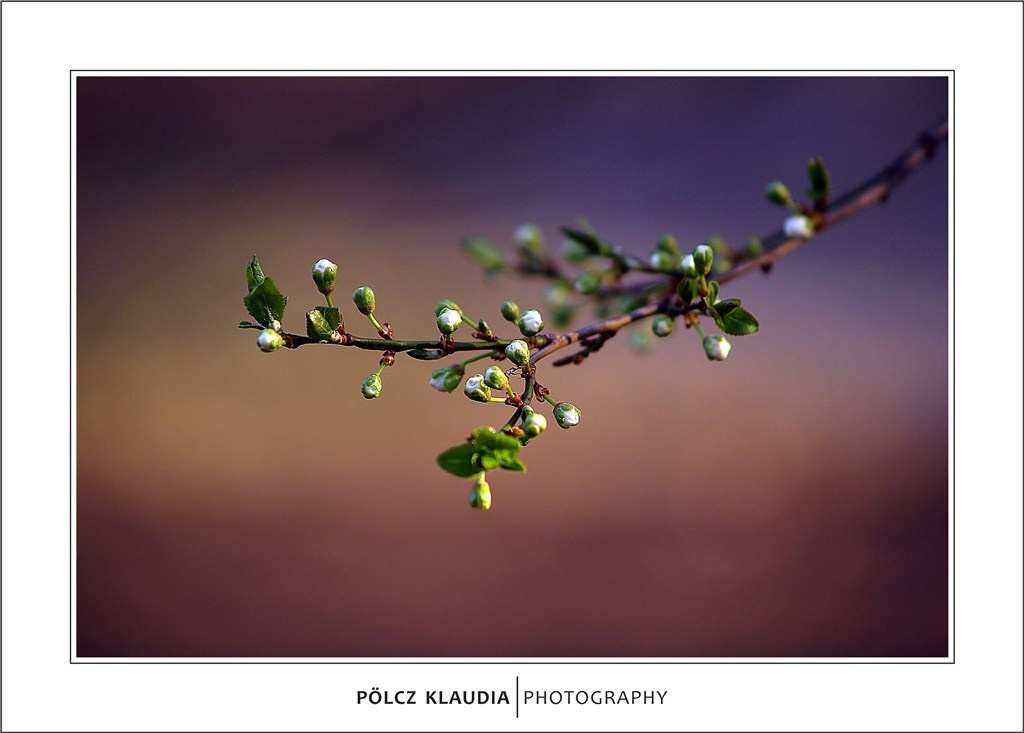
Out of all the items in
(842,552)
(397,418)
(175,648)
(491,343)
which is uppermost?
(491,343)

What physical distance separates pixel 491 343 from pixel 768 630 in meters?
2.96

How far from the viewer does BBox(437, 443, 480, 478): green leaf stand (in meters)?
0.81

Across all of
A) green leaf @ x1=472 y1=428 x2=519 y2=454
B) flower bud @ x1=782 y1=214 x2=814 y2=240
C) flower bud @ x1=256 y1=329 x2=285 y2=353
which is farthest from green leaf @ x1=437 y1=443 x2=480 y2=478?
flower bud @ x1=782 y1=214 x2=814 y2=240

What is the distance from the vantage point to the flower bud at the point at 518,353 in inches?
32.1

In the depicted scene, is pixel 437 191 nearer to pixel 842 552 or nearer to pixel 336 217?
pixel 336 217

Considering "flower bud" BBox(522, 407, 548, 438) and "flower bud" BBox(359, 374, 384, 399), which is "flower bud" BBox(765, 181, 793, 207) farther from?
"flower bud" BBox(359, 374, 384, 399)

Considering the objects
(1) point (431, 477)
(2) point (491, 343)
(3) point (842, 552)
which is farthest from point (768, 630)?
(2) point (491, 343)

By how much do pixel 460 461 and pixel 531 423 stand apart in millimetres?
98

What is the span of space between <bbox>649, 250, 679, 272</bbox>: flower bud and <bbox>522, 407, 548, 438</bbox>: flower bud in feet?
1.40

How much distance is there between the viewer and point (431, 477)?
3.76m

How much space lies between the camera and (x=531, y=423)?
2.65 feet

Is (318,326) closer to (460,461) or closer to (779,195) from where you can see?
(460,461)

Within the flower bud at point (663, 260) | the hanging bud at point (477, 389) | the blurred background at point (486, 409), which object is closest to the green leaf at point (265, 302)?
the hanging bud at point (477, 389)

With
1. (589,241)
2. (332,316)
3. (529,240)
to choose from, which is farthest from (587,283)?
(332,316)
